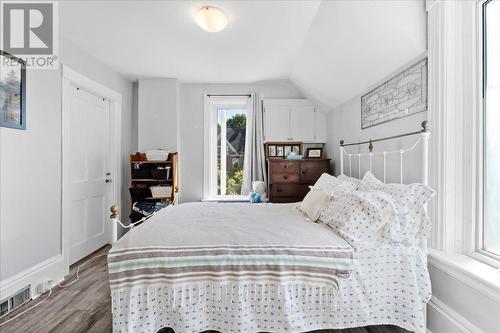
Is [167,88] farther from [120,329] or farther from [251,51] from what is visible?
[120,329]

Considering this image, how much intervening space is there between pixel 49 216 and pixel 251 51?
275 cm

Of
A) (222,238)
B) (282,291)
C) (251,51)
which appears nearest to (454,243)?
(282,291)

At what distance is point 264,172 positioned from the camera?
3.61 m

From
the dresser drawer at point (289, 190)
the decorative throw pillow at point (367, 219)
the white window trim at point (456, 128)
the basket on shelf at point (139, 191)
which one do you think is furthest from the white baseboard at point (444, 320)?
the basket on shelf at point (139, 191)

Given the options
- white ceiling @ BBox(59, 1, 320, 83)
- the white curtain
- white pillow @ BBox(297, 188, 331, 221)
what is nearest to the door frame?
white ceiling @ BBox(59, 1, 320, 83)

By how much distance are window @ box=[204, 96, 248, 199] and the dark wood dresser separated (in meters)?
0.84

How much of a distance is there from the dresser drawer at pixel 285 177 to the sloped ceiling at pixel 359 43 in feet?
3.79

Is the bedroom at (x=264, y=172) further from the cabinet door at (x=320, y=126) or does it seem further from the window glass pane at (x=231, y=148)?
the window glass pane at (x=231, y=148)

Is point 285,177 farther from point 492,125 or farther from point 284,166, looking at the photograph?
point 492,125

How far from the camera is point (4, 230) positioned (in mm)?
1804

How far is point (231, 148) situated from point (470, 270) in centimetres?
319

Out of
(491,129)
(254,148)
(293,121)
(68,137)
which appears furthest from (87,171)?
(491,129)

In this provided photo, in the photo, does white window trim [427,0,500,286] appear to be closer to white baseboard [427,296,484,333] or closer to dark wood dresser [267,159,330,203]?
white baseboard [427,296,484,333]

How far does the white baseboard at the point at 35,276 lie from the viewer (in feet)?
5.94
